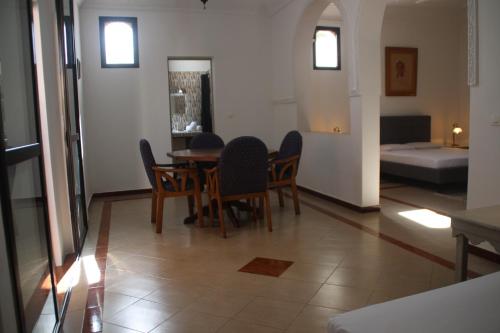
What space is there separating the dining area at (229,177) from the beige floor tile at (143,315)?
1.42 metres

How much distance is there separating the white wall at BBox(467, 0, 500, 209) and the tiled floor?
0.57m

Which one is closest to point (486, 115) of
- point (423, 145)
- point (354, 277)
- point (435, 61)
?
point (354, 277)

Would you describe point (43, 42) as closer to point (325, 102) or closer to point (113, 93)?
point (113, 93)

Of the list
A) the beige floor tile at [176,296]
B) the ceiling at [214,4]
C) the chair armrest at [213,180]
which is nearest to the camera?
the beige floor tile at [176,296]

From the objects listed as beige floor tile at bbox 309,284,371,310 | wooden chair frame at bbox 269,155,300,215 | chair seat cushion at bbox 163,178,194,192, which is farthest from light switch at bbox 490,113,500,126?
chair seat cushion at bbox 163,178,194,192

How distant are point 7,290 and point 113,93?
4.87 meters

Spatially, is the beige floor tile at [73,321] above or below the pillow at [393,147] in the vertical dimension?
below

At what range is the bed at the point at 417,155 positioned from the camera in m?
5.61

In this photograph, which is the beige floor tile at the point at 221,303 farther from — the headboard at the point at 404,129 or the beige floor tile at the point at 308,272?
the headboard at the point at 404,129

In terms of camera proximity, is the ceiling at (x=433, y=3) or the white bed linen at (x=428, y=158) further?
the ceiling at (x=433, y=3)

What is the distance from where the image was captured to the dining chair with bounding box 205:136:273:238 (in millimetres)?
3691

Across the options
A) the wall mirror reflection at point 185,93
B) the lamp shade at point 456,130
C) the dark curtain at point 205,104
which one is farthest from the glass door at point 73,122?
the lamp shade at point 456,130

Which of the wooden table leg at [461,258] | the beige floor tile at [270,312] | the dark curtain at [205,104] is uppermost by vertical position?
the dark curtain at [205,104]

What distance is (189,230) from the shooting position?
4.14 meters
